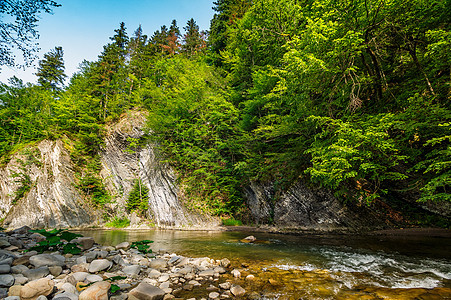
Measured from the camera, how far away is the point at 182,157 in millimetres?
15133

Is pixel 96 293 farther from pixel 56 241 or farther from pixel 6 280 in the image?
pixel 56 241

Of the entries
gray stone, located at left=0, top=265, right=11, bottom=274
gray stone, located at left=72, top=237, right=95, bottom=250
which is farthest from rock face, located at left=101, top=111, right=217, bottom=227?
gray stone, located at left=0, top=265, right=11, bottom=274

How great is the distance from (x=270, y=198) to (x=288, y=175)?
1985 millimetres

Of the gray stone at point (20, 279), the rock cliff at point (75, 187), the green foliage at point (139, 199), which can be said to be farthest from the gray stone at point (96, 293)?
the green foliage at point (139, 199)

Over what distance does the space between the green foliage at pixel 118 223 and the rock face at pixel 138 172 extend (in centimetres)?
112

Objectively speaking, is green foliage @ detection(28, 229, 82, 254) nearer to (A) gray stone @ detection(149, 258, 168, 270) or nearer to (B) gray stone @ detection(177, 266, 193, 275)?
(A) gray stone @ detection(149, 258, 168, 270)

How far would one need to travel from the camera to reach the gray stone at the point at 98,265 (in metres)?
4.26

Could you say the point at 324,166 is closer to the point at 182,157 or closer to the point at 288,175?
the point at 288,175

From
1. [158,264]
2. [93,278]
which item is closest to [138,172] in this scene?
[158,264]

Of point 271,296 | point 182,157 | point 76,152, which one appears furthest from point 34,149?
point 271,296

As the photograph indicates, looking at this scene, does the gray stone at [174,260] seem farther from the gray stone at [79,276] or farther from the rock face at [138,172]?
the rock face at [138,172]

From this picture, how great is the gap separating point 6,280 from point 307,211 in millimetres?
10977

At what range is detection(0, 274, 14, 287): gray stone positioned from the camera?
3283 mm

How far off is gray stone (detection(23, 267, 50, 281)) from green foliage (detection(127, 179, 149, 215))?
12.8 metres
